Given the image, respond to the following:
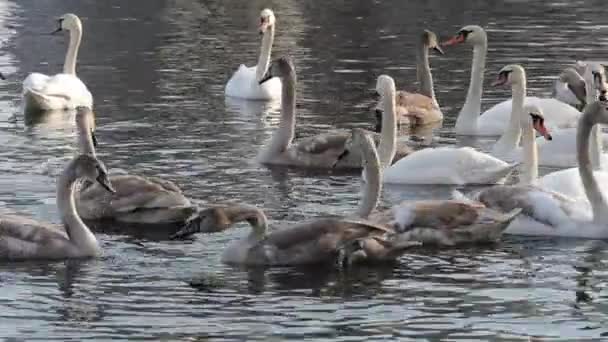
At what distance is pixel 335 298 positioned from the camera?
1163cm

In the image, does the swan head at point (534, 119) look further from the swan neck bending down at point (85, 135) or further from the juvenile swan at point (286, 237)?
the swan neck bending down at point (85, 135)

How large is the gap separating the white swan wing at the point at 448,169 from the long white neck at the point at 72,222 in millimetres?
4121

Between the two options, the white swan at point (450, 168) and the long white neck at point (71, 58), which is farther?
the long white neck at point (71, 58)

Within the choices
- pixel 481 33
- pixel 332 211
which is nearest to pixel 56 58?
pixel 481 33

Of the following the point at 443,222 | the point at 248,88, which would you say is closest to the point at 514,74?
the point at 443,222

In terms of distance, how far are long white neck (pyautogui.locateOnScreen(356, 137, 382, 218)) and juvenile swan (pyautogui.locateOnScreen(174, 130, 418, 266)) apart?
84 centimetres

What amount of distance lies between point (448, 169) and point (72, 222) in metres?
4.58

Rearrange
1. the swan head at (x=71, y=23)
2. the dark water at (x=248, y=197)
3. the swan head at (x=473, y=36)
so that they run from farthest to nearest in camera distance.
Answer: the swan head at (x=71, y=23) → the swan head at (x=473, y=36) → the dark water at (x=248, y=197)

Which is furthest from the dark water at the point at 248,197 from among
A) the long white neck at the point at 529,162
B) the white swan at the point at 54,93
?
the long white neck at the point at 529,162

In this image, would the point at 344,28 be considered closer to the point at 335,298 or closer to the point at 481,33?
the point at 481,33

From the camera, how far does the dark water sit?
35.9 ft

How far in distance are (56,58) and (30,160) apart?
12023 millimetres

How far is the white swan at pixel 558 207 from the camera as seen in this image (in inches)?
537

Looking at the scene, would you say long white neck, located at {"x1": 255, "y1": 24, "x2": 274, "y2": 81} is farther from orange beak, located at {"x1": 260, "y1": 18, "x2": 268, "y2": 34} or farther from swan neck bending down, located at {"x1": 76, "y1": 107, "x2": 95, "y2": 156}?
swan neck bending down, located at {"x1": 76, "y1": 107, "x2": 95, "y2": 156}
